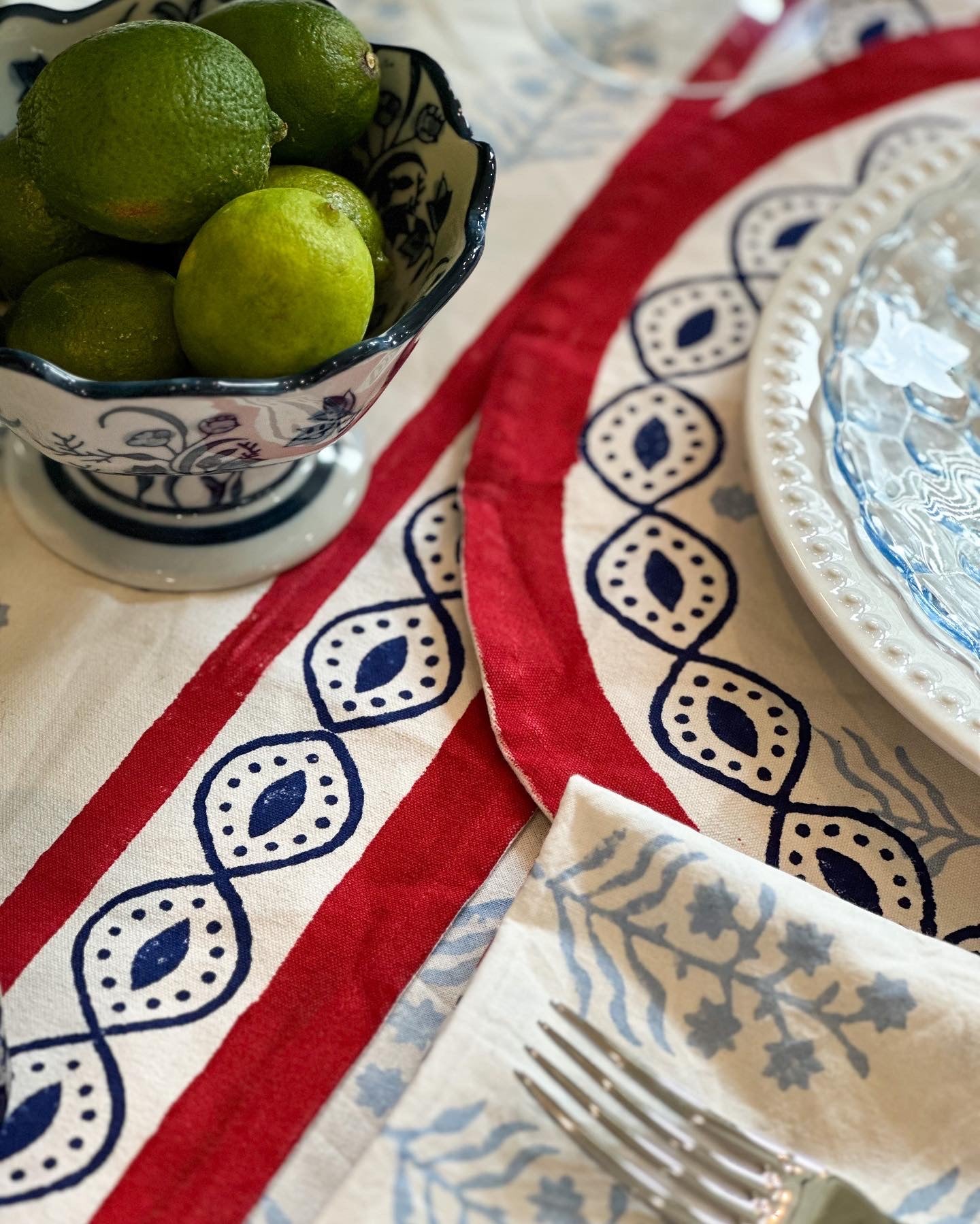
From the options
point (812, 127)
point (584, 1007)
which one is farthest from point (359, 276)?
point (812, 127)

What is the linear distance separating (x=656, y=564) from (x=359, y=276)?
19cm

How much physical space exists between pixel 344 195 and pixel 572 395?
174mm

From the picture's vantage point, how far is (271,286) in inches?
16.0

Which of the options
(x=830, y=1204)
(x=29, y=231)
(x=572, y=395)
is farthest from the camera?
(x=572, y=395)

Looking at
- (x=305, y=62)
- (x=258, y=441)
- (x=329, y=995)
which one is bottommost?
(x=329, y=995)

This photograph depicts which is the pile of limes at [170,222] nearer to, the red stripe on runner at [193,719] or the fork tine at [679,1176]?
the red stripe on runner at [193,719]

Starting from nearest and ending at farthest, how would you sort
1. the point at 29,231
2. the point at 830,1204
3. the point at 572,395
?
the point at 830,1204
the point at 29,231
the point at 572,395

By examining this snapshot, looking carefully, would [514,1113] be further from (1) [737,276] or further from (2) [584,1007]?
(1) [737,276]

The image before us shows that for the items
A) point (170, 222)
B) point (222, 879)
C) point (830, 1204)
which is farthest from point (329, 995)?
point (170, 222)

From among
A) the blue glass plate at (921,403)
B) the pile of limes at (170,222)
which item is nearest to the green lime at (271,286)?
the pile of limes at (170,222)

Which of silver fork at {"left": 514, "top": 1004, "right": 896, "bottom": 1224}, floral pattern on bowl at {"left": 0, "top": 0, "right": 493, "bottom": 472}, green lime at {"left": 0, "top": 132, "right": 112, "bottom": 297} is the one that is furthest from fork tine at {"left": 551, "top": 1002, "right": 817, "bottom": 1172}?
green lime at {"left": 0, "top": 132, "right": 112, "bottom": 297}

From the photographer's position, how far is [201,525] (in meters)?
0.51

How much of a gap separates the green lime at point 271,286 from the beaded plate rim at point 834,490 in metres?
0.19

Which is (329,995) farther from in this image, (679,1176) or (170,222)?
(170,222)
